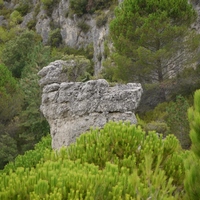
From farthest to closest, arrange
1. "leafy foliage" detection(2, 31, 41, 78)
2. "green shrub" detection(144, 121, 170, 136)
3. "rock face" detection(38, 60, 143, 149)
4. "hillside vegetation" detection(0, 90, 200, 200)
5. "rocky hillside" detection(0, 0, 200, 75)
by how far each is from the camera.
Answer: "leafy foliage" detection(2, 31, 41, 78), "rocky hillside" detection(0, 0, 200, 75), "green shrub" detection(144, 121, 170, 136), "rock face" detection(38, 60, 143, 149), "hillside vegetation" detection(0, 90, 200, 200)

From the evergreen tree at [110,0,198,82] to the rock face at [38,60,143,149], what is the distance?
5905mm

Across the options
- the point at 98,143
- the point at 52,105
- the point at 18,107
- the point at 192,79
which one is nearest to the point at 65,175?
the point at 98,143

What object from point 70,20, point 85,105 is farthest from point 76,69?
point 70,20

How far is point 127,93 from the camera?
38.5 ft

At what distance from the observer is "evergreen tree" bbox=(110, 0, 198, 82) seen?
1736 cm

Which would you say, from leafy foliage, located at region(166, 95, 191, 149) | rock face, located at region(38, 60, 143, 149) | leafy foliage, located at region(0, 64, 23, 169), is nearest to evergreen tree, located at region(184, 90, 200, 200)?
rock face, located at region(38, 60, 143, 149)

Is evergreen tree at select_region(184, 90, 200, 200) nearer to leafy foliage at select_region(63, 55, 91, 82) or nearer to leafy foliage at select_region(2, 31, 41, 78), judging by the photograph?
leafy foliage at select_region(63, 55, 91, 82)

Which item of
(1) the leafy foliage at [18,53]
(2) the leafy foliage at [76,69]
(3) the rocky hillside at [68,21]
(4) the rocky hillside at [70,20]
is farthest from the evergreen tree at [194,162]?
(1) the leafy foliage at [18,53]

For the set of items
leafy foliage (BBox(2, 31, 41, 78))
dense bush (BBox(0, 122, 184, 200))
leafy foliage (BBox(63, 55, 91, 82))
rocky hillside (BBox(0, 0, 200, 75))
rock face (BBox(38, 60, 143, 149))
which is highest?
rocky hillside (BBox(0, 0, 200, 75))

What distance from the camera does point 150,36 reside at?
1764cm

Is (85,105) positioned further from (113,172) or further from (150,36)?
(150,36)

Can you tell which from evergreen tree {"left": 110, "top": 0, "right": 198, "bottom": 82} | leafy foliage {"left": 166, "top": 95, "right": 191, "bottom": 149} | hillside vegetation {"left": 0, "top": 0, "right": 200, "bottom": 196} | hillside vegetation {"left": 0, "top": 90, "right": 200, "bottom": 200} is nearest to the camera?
hillside vegetation {"left": 0, "top": 90, "right": 200, "bottom": 200}

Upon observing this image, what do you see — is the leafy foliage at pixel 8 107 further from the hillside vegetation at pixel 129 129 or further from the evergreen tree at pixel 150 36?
the evergreen tree at pixel 150 36

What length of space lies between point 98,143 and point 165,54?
41.1 feet
